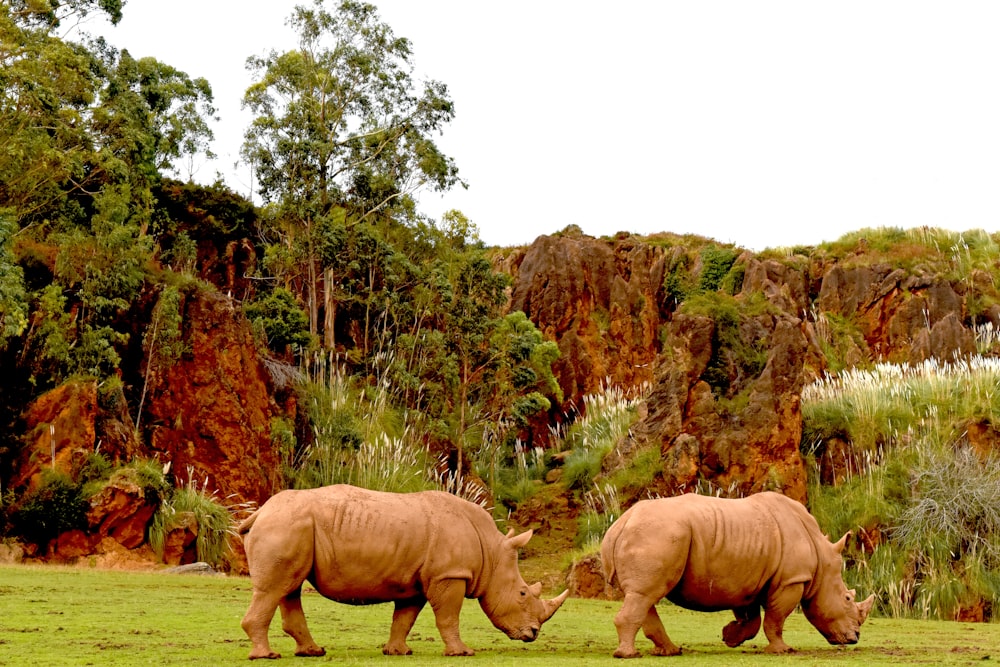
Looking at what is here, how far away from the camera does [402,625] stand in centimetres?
1209

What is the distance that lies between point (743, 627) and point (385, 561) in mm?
4101

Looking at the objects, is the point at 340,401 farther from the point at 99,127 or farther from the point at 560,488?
the point at 99,127

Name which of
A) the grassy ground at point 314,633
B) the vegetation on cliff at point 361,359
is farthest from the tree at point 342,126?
the grassy ground at point 314,633

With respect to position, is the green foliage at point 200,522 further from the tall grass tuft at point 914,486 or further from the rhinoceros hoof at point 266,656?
the rhinoceros hoof at point 266,656

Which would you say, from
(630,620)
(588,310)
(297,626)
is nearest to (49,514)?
(297,626)

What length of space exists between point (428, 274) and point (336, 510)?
82.4ft

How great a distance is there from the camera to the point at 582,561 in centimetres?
2294

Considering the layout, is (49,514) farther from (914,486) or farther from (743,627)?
(914,486)

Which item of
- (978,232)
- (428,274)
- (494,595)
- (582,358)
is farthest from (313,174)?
(978,232)

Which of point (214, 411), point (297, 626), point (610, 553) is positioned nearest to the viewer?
point (297, 626)

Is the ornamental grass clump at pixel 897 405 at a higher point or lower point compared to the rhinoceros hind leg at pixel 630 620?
higher

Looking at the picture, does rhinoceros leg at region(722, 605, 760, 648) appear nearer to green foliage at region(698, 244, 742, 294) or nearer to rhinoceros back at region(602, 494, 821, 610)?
rhinoceros back at region(602, 494, 821, 610)

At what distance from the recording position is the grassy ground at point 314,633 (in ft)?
36.8

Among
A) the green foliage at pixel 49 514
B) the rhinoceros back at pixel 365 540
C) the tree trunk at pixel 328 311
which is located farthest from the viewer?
the tree trunk at pixel 328 311
